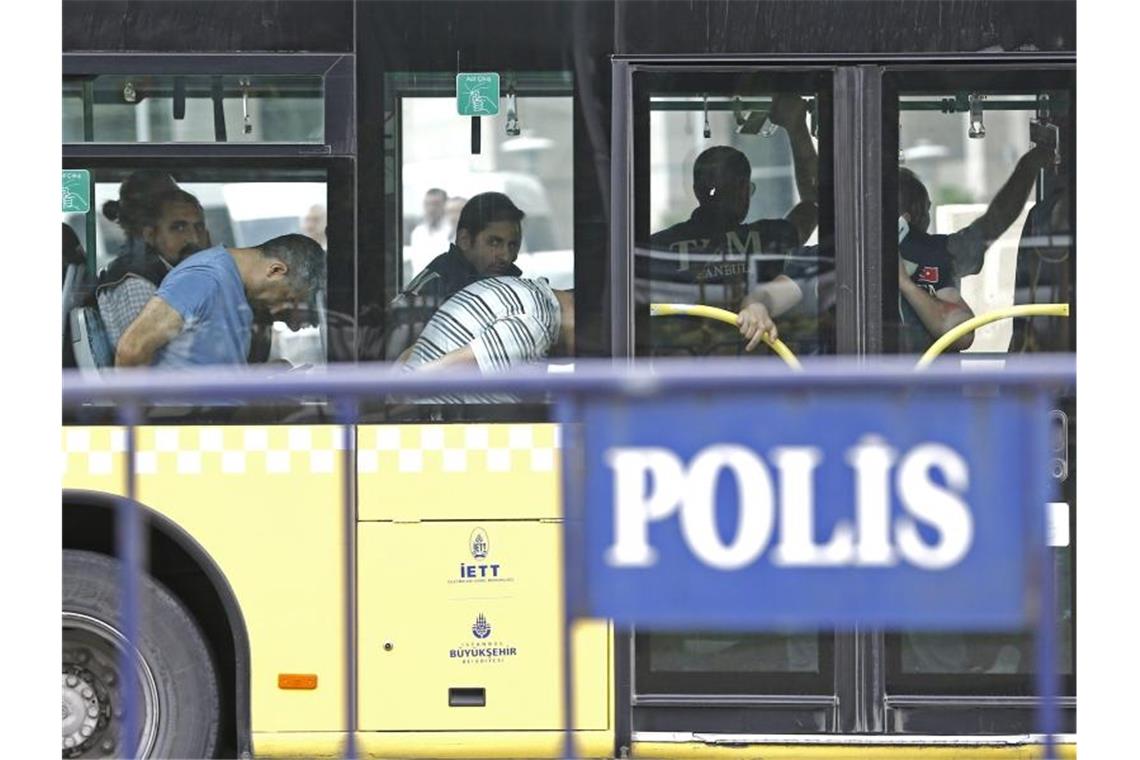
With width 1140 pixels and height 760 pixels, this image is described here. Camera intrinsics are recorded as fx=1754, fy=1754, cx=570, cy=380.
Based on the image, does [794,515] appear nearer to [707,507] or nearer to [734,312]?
[707,507]

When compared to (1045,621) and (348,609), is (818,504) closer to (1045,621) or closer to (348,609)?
(1045,621)

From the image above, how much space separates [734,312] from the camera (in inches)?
217

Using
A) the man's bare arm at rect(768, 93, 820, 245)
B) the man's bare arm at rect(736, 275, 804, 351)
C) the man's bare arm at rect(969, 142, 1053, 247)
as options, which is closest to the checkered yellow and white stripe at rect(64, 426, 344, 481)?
the man's bare arm at rect(736, 275, 804, 351)

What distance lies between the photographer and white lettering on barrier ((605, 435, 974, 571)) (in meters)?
3.17

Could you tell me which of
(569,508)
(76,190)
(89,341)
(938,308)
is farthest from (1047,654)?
(76,190)

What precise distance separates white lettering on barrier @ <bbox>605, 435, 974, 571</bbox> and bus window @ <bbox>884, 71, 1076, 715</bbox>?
2.36m

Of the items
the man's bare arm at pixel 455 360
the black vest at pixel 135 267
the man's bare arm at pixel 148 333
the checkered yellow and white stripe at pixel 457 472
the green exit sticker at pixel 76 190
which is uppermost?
the green exit sticker at pixel 76 190

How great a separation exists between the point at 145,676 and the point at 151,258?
1.30 metres

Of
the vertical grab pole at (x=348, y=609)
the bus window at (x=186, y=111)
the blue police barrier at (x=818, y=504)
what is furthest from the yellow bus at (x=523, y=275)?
the blue police barrier at (x=818, y=504)

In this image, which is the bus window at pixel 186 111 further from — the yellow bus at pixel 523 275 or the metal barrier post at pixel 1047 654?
the metal barrier post at pixel 1047 654

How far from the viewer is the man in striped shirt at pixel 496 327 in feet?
18.0

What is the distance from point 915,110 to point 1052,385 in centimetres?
241

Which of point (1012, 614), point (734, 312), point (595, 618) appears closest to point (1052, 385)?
point (1012, 614)

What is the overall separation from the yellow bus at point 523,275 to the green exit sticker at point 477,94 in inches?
1.1
